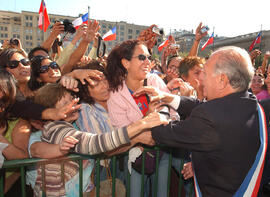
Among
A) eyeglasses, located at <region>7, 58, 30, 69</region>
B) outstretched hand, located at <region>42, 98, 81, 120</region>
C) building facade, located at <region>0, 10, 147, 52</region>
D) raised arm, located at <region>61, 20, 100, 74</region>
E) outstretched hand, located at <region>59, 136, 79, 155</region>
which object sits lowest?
outstretched hand, located at <region>59, 136, 79, 155</region>

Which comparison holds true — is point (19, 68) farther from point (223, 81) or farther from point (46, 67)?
point (223, 81)

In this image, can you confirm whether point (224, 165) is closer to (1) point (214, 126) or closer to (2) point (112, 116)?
(1) point (214, 126)

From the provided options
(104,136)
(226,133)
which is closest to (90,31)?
(104,136)

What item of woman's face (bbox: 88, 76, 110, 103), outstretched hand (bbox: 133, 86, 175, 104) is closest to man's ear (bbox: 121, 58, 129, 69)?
woman's face (bbox: 88, 76, 110, 103)

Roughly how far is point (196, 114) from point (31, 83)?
2301 millimetres

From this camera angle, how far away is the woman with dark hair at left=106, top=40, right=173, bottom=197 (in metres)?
2.33

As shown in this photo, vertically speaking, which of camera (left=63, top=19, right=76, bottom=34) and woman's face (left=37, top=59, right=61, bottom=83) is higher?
camera (left=63, top=19, right=76, bottom=34)

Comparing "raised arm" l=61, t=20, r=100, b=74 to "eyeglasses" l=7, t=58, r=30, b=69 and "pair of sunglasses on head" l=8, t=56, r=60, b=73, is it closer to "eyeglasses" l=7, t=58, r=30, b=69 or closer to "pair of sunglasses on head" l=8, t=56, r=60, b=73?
"pair of sunglasses on head" l=8, t=56, r=60, b=73

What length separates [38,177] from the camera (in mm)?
1877

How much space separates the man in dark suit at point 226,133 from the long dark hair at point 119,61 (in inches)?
44.0

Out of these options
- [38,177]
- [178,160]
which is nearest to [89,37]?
[38,177]

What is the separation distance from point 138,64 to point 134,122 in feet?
3.53

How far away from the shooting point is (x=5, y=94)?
1858 millimetres

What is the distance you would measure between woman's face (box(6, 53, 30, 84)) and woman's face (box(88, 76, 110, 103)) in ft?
3.28
